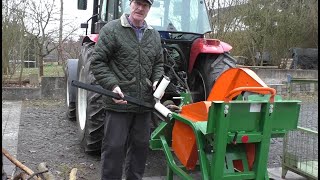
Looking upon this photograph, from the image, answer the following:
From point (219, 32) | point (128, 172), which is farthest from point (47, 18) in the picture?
point (128, 172)

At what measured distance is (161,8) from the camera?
505 centimetres

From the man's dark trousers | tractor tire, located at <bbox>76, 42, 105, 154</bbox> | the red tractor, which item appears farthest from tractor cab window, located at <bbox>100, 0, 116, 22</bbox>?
the man's dark trousers

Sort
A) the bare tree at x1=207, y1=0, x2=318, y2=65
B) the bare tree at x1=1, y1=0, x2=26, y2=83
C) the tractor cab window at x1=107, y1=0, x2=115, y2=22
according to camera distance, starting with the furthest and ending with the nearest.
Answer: the bare tree at x1=207, y1=0, x2=318, y2=65 → the bare tree at x1=1, y1=0, x2=26, y2=83 → the tractor cab window at x1=107, y1=0, x2=115, y2=22

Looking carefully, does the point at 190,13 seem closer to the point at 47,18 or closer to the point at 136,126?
the point at 136,126

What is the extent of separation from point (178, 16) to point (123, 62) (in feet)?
6.78

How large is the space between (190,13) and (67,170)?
2509mm

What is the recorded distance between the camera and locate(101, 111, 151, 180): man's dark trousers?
3305 mm

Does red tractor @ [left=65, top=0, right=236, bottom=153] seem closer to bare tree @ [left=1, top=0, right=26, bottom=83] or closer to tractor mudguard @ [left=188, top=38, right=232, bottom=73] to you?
tractor mudguard @ [left=188, top=38, right=232, bottom=73]

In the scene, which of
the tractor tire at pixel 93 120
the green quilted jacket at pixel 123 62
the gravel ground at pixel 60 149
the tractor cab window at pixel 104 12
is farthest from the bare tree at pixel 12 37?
the green quilted jacket at pixel 123 62

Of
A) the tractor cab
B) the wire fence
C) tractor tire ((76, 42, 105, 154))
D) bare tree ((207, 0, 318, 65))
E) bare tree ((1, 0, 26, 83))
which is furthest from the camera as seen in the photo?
bare tree ((207, 0, 318, 65))

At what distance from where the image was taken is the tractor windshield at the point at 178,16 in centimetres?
498

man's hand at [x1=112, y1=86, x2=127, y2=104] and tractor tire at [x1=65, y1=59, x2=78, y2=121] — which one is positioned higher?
man's hand at [x1=112, y1=86, x2=127, y2=104]

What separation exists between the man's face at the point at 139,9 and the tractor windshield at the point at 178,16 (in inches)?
64.3

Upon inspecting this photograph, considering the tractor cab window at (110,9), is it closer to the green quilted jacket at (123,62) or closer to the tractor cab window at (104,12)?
the tractor cab window at (104,12)
